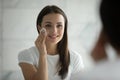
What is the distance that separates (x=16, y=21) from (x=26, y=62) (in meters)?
0.48

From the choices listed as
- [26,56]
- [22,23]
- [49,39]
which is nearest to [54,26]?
A: [49,39]

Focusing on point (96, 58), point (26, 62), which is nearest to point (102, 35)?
point (96, 58)

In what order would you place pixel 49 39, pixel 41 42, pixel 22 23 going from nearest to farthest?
1. pixel 41 42
2. pixel 49 39
3. pixel 22 23

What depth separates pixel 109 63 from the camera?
0.83 feet

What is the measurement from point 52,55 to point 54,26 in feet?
0.46

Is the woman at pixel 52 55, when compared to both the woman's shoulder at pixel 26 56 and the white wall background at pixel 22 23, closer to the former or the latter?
the woman's shoulder at pixel 26 56

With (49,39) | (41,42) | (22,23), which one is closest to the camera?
(41,42)

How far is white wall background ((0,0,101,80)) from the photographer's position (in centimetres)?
148

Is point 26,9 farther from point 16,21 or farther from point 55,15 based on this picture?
point 55,15

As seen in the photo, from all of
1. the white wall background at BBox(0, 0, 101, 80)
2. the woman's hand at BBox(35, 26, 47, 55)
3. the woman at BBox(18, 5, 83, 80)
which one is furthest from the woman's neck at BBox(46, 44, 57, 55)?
the white wall background at BBox(0, 0, 101, 80)

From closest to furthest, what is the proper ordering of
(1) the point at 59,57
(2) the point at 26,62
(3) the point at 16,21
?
(2) the point at 26,62
(1) the point at 59,57
(3) the point at 16,21

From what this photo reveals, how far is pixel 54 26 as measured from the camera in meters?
1.19

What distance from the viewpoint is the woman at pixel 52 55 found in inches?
43.0

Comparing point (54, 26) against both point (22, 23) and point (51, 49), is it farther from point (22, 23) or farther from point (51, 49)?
point (22, 23)
